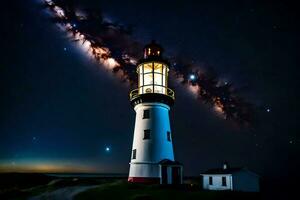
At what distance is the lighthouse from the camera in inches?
957

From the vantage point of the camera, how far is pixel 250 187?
27.9m

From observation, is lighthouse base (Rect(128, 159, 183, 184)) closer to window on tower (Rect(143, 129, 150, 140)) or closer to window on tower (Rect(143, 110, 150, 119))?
Result: window on tower (Rect(143, 129, 150, 140))

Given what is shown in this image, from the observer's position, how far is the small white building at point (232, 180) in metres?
26.7

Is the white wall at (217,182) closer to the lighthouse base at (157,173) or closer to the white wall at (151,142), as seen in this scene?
the lighthouse base at (157,173)

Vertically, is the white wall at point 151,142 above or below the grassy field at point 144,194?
above

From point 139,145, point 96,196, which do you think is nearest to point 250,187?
point 139,145

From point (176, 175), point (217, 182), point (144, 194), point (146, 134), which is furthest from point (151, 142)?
point (217, 182)

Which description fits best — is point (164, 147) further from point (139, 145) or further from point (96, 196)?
point (96, 196)

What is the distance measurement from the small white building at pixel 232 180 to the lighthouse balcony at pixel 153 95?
9.02m

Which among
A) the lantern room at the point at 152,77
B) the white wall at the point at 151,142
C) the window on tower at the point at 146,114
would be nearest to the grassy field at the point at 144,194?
the white wall at the point at 151,142

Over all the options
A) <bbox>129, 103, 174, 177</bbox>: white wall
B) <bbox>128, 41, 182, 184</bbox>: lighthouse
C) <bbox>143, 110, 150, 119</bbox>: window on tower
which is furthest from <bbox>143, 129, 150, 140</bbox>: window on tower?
<bbox>143, 110, 150, 119</bbox>: window on tower

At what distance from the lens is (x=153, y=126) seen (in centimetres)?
2548

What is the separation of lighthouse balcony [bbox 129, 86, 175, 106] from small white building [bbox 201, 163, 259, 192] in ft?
29.6

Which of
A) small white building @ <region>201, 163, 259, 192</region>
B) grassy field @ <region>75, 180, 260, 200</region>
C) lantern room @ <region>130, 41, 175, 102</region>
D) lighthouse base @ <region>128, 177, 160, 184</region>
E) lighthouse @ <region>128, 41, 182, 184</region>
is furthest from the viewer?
small white building @ <region>201, 163, 259, 192</region>
